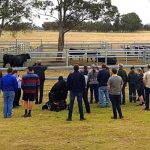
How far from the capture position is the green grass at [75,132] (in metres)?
11.7

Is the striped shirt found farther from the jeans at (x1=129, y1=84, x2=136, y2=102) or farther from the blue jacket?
the jeans at (x1=129, y1=84, x2=136, y2=102)

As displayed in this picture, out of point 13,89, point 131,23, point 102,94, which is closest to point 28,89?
point 13,89

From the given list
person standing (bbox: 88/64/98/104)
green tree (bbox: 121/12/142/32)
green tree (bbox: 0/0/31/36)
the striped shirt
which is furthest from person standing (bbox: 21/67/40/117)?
green tree (bbox: 121/12/142/32)

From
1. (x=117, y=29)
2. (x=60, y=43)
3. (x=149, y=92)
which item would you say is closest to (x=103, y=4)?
(x=60, y=43)

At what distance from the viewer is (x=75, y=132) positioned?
13.4 m

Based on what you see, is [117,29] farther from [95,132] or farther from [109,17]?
[95,132]

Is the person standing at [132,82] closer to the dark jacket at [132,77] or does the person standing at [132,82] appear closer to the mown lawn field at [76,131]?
the dark jacket at [132,77]

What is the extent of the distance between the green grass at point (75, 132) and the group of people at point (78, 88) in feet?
1.50

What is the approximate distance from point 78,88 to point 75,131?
218 centimetres

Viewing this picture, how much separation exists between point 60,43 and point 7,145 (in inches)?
1215

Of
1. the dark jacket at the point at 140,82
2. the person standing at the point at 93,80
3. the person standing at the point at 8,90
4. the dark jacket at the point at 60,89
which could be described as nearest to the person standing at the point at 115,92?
the dark jacket at the point at 60,89

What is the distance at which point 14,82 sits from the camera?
52.7ft

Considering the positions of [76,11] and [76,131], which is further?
[76,11]

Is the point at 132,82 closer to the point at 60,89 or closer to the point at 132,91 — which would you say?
the point at 132,91
